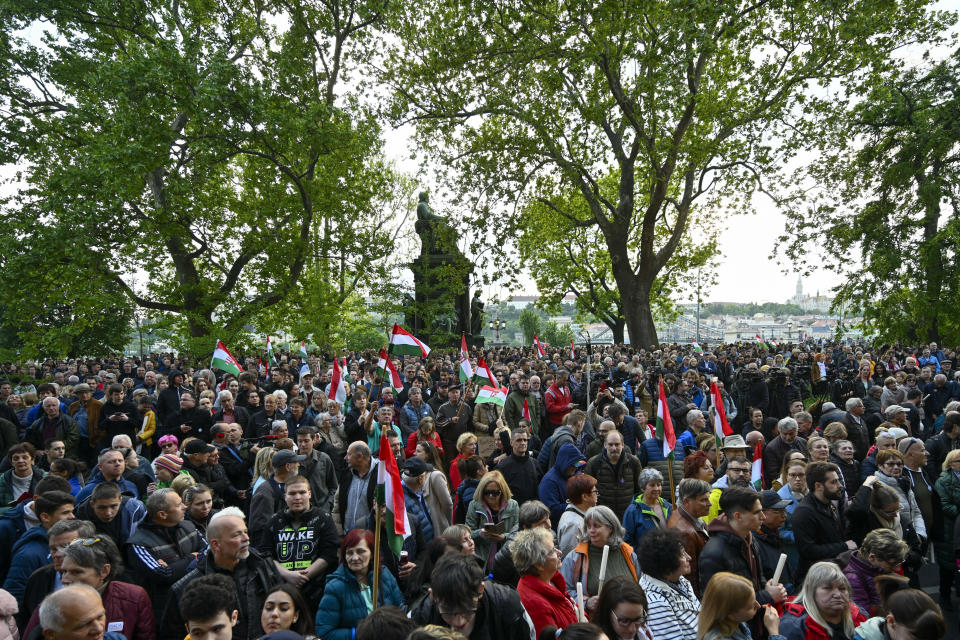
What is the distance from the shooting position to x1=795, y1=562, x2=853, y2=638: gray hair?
3631 millimetres

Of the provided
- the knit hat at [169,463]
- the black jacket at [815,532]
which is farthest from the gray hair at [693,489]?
the knit hat at [169,463]

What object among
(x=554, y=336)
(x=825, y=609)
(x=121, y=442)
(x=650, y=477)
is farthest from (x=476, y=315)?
(x=554, y=336)

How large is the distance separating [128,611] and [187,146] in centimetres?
1941

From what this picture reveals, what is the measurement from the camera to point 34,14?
19.7 m

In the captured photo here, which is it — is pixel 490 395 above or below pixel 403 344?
below

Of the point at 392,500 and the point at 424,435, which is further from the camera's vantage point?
the point at 424,435

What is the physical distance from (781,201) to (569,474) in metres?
19.9

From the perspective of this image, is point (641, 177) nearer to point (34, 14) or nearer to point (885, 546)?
point (34, 14)

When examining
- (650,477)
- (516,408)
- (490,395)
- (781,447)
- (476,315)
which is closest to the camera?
(650,477)

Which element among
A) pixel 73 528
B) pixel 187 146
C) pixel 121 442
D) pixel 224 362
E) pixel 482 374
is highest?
pixel 187 146

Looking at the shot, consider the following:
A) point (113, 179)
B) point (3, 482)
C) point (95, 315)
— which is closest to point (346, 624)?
point (3, 482)

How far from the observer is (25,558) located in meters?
4.41

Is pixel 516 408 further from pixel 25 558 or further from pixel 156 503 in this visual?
pixel 25 558

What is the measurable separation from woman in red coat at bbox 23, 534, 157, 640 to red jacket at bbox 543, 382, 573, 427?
7.80 metres
